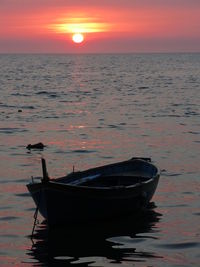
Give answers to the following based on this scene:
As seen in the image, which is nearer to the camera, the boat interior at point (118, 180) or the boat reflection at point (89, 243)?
the boat reflection at point (89, 243)

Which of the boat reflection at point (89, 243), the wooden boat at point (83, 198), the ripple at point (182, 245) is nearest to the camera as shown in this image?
the boat reflection at point (89, 243)

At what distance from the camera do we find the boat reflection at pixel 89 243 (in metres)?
14.9

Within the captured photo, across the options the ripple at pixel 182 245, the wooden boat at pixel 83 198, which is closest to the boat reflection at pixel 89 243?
the wooden boat at pixel 83 198

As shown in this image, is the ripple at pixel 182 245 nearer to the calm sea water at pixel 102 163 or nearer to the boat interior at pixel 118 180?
the calm sea water at pixel 102 163

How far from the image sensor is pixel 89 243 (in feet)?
52.8

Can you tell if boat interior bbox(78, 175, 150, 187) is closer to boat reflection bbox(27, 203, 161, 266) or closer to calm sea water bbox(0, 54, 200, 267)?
calm sea water bbox(0, 54, 200, 267)

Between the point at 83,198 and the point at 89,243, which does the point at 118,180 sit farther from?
the point at 89,243

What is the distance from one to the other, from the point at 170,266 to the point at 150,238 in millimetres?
2246

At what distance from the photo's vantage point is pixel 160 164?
26797 mm

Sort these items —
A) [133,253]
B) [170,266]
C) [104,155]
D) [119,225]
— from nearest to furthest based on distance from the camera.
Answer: [170,266]
[133,253]
[119,225]
[104,155]

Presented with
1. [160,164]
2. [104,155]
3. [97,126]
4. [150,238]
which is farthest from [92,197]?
[97,126]

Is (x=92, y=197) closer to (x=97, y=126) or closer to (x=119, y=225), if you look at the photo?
(x=119, y=225)

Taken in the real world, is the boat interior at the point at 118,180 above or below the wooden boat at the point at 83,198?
above

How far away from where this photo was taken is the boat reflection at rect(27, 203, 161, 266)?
1492 centimetres
